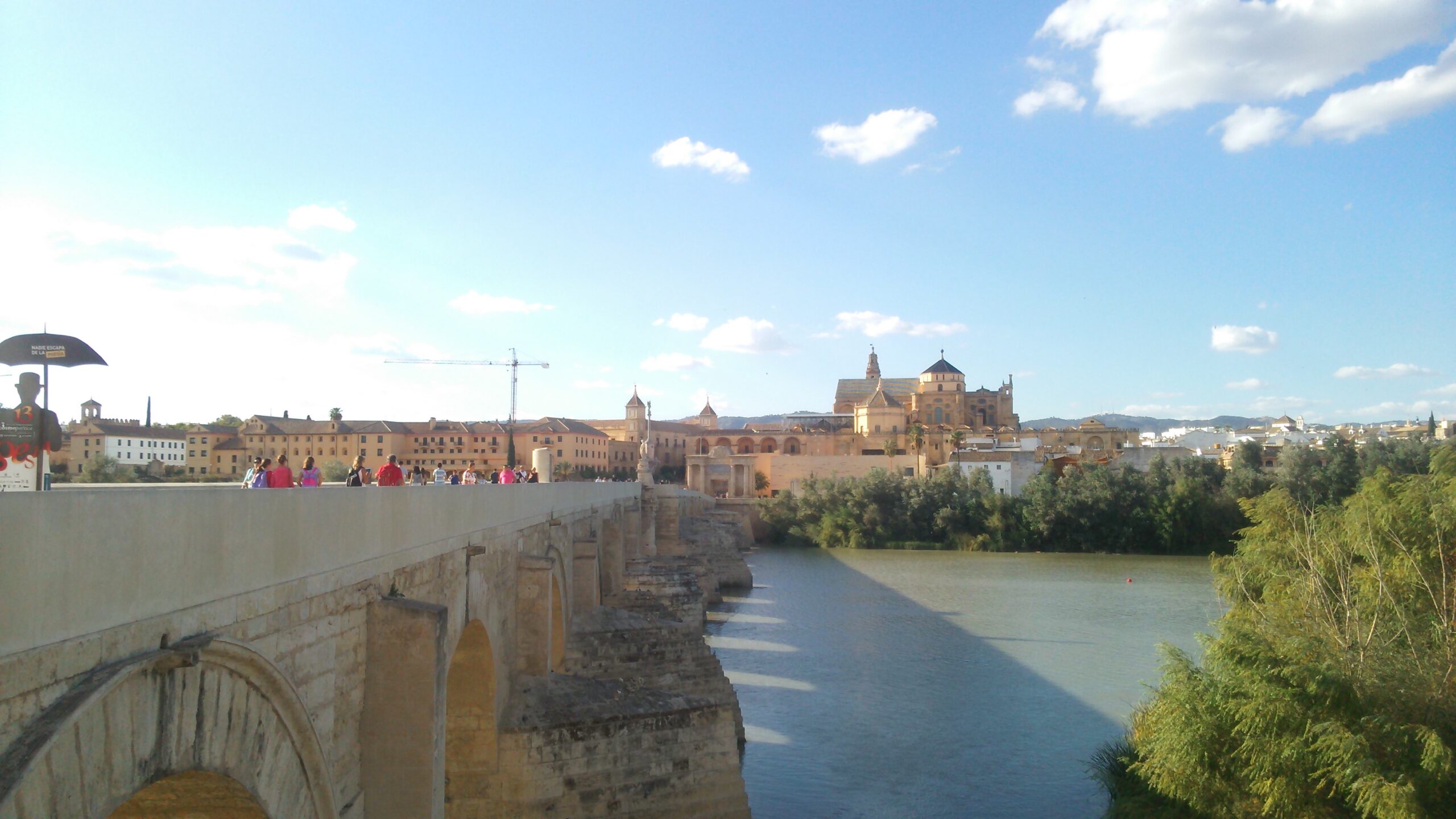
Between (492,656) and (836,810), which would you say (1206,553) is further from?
(492,656)

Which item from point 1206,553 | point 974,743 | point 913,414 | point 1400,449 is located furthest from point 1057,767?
point 913,414

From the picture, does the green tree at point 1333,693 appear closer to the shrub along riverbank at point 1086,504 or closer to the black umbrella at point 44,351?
the black umbrella at point 44,351

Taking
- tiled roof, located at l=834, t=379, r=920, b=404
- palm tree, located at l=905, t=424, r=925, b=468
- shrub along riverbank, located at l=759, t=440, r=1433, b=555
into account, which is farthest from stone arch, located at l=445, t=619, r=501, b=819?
tiled roof, located at l=834, t=379, r=920, b=404

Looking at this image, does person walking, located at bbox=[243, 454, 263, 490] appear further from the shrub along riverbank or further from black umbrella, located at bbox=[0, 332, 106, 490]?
the shrub along riverbank

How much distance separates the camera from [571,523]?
1491 centimetres

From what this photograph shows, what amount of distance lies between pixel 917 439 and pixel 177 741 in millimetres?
66571

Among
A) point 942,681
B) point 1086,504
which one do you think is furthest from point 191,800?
point 1086,504

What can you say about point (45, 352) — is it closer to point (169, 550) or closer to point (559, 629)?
point (169, 550)

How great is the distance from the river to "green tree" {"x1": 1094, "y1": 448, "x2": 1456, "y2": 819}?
2.19m

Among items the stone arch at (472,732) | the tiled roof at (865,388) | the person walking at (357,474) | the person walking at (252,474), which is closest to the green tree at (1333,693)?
the stone arch at (472,732)

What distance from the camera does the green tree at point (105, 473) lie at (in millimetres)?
12211

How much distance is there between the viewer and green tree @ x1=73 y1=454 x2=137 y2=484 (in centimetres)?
1221

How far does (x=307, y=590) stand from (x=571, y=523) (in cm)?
1016

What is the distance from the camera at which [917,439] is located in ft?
224
